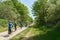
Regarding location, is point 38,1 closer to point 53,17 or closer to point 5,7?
point 5,7

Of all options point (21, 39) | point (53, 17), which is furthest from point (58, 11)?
point (21, 39)

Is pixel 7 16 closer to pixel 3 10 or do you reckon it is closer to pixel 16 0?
pixel 3 10

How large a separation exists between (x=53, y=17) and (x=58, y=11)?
195 inches

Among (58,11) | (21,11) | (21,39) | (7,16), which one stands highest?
(21,11)

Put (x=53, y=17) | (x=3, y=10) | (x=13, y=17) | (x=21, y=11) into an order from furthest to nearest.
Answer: (x=21, y=11)
(x=13, y=17)
(x=3, y=10)
(x=53, y=17)

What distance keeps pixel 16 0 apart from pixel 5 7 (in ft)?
117

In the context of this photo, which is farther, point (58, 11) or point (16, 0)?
point (16, 0)

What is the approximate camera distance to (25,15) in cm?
10156

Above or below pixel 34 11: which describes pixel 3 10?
below

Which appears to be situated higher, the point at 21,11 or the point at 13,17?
the point at 21,11

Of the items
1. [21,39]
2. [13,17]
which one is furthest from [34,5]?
[21,39]

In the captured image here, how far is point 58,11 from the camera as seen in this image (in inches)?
1396

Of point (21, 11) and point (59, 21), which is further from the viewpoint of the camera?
point (21, 11)

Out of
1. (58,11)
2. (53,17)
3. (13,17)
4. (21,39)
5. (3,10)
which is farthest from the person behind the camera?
(13,17)
